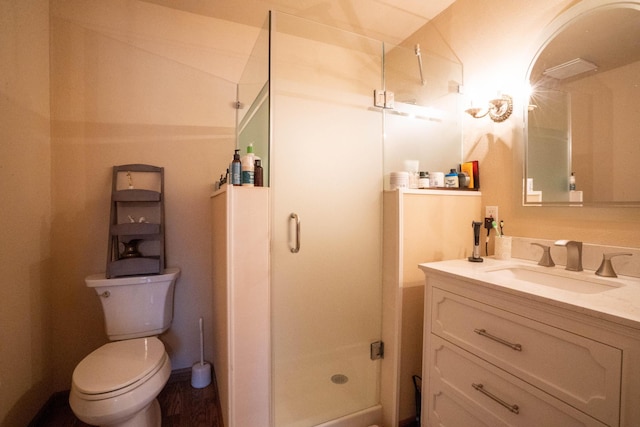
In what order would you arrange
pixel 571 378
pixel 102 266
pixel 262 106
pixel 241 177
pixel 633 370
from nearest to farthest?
pixel 633 370
pixel 571 378
pixel 241 177
pixel 262 106
pixel 102 266

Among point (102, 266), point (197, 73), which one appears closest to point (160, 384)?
point (102, 266)

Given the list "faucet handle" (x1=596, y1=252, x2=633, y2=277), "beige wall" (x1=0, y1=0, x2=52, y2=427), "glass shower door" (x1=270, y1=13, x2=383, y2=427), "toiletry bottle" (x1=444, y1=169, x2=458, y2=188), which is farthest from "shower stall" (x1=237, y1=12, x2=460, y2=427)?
"beige wall" (x1=0, y1=0, x2=52, y2=427)

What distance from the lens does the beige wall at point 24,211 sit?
118cm

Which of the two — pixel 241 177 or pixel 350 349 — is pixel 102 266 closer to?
pixel 241 177

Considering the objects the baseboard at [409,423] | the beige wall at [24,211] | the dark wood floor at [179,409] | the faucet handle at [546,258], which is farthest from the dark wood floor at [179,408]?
the faucet handle at [546,258]

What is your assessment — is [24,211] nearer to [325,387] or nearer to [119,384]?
[119,384]

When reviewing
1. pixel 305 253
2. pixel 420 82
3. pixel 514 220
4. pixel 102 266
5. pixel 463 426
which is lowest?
pixel 463 426

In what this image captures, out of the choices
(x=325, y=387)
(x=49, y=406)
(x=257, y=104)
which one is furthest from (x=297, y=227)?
(x=49, y=406)

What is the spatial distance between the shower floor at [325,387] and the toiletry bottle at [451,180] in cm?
104

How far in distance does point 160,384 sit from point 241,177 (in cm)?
102

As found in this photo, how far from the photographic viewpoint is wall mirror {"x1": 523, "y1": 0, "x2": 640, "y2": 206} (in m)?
1.04

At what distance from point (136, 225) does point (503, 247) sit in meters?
2.05

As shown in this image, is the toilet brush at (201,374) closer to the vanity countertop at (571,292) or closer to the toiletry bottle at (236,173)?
the toiletry bottle at (236,173)

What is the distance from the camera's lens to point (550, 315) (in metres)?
0.76
